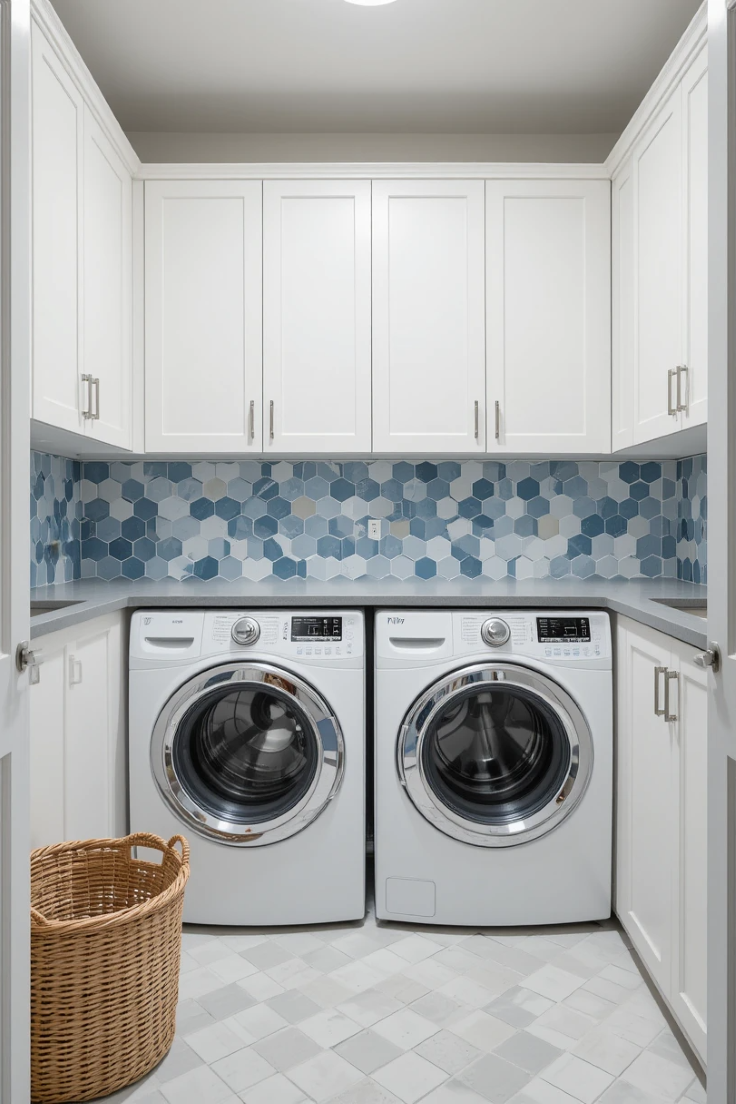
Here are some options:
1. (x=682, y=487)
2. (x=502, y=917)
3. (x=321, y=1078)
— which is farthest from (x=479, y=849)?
(x=682, y=487)

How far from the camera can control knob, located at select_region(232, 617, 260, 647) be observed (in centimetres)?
212

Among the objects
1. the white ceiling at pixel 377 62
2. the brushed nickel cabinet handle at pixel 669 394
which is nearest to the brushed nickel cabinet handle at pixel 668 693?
the brushed nickel cabinet handle at pixel 669 394

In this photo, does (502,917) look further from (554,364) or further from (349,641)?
(554,364)

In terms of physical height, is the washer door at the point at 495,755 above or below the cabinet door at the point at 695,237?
below

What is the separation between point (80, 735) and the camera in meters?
1.89

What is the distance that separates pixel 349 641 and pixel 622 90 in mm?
2052

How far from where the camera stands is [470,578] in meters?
2.82

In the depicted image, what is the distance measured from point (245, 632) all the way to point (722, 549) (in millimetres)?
1348

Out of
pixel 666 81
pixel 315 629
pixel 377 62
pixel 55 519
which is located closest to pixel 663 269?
pixel 666 81

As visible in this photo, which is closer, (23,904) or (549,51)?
(23,904)

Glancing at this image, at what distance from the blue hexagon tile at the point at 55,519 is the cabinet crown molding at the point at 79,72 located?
3.23 ft

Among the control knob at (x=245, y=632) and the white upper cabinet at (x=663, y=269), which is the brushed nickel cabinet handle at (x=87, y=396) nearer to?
the control knob at (x=245, y=632)

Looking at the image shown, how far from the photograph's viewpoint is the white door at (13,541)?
42.8 inches

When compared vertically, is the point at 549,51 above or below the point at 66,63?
above
